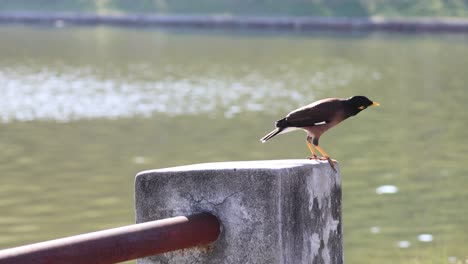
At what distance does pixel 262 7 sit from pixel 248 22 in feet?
23.5

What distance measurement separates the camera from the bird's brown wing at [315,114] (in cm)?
533

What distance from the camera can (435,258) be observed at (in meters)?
11.7

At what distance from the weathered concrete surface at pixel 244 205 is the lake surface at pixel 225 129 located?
292 inches

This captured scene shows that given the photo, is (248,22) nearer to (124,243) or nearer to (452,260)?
(452,260)

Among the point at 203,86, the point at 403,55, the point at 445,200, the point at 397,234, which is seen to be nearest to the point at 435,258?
the point at 397,234

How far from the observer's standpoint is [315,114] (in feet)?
17.6

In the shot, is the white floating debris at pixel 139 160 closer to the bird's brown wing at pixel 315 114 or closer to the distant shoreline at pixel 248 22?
the bird's brown wing at pixel 315 114

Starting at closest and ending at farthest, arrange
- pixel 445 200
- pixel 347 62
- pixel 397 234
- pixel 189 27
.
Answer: pixel 397 234 → pixel 445 200 → pixel 347 62 → pixel 189 27

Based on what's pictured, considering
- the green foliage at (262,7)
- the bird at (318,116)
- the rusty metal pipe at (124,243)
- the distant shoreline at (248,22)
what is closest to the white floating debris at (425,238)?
the bird at (318,116)

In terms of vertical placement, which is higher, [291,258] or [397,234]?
[291,258]

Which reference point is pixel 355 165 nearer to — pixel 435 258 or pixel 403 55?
pixel 435 258

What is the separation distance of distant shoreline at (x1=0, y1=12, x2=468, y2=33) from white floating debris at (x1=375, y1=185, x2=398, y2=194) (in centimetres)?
5262

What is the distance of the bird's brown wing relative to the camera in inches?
210

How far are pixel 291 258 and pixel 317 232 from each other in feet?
0.84
